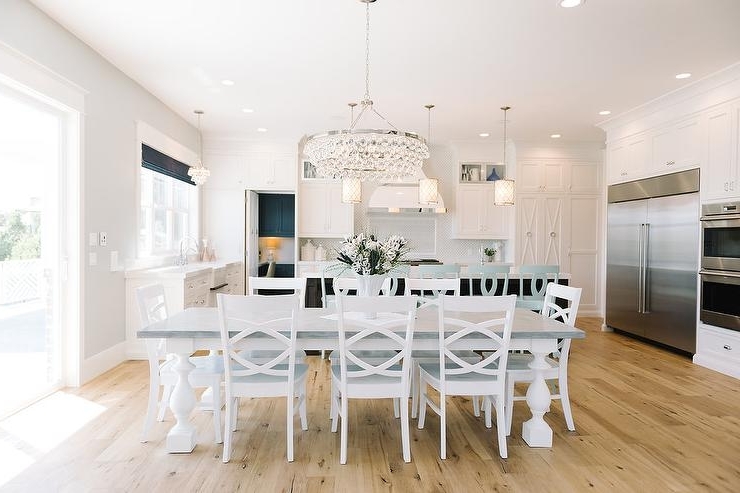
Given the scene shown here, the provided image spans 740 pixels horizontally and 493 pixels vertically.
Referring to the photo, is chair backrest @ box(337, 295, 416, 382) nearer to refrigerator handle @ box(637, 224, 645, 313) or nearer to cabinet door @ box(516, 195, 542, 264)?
refrigerator handle @ box(637, 224, 645, 313)

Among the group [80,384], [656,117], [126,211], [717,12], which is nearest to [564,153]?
[656,117]

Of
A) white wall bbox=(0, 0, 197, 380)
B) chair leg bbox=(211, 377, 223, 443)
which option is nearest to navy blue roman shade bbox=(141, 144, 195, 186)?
white wall bbox=(0, 0, 197, 380)

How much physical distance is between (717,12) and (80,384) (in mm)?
5358

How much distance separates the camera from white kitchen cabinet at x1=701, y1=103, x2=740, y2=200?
4266 millimetres

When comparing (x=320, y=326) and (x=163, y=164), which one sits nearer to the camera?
(x=320, y=326)

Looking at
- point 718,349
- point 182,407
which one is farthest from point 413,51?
point 718,349

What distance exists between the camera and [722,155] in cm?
440

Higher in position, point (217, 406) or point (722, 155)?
point (722, 155)

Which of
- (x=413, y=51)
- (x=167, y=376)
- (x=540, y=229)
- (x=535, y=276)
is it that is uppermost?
(x=413, y=51)

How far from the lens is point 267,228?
770 centimetres

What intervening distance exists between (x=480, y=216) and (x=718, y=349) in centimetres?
364

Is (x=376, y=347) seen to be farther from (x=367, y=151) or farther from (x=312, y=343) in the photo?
(x=367, y=151)

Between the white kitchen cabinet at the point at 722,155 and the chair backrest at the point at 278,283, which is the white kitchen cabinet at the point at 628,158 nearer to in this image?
the white kitchen cabinet at the point at 722,155

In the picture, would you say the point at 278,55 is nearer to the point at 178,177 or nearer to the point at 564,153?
the point at 178,177
